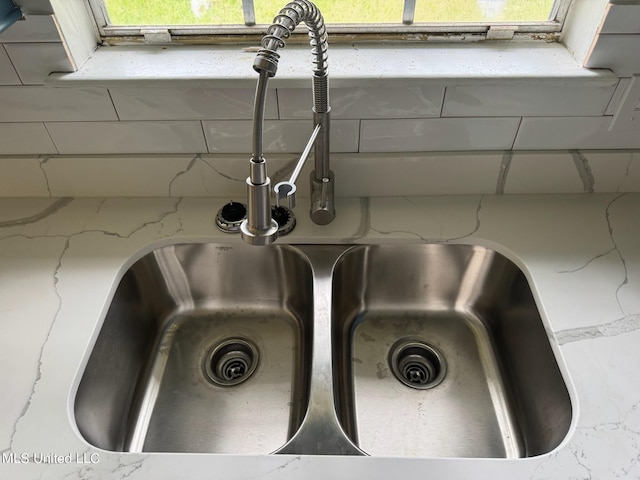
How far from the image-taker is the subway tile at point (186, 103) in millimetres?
843

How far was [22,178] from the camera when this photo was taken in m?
0.98

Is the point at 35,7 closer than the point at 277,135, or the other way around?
the point at 35,7

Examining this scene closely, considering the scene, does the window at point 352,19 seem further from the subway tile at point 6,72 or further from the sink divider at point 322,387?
the sink divider at point 322,387

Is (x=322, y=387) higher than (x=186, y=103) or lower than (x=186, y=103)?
lower

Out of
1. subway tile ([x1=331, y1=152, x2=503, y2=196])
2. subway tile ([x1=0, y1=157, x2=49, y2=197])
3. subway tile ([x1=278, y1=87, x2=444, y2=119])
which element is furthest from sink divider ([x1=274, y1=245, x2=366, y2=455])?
subway tile ([x1=0, y1=157, x2=49, y2=197])

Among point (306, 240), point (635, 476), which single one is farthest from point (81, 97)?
point (635, 476)

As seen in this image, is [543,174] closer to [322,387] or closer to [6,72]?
[322,387]

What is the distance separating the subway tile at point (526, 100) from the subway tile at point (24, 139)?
2.65 feet

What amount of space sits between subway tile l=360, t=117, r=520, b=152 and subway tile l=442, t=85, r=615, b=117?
2cm

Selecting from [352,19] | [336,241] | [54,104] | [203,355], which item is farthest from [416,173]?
[54,104]

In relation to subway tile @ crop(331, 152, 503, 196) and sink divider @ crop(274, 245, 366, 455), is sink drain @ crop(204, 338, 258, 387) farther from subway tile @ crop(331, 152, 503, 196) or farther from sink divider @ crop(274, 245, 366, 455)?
subway tile @ crop(331, 152, 503, 196)

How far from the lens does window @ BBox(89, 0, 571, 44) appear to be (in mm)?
920

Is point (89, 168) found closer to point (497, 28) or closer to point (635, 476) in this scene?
point (497, 28)

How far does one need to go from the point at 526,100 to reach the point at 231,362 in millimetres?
780
